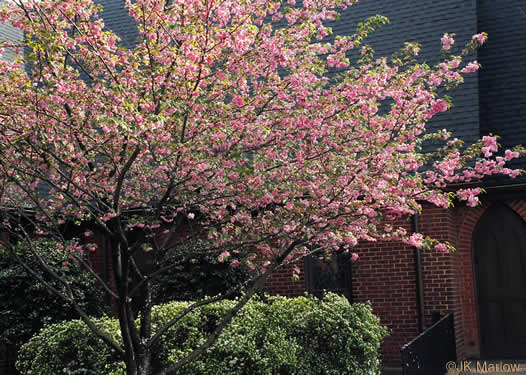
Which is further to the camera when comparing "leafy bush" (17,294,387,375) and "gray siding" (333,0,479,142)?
"gray siding" (333,0,479,142)

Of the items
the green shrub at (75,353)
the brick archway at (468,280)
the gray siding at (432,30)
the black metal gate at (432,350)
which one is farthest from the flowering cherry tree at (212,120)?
→ the brick archway at (468,280)

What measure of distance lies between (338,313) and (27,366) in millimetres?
4308

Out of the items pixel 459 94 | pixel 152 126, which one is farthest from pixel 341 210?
pixel 459 94

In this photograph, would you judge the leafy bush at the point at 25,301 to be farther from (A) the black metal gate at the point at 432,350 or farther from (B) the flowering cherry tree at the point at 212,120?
(A) the black metal gate at the point at 432,350

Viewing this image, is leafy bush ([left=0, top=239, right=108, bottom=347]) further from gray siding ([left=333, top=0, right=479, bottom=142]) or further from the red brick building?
gray siding ([left=333, top=0, right=479, bottom=142])

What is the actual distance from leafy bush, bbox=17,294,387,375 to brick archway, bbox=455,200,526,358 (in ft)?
14.6

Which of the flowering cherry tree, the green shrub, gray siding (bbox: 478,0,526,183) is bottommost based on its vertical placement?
the green shrub

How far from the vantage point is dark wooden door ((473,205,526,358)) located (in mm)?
11547

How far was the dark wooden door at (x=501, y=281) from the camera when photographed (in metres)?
11.5

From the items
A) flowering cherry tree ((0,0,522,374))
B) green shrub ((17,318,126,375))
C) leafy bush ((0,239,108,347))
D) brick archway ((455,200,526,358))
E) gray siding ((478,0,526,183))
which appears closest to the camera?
flowering cherry tree ((0,0,522,374))

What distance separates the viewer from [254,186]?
566cm

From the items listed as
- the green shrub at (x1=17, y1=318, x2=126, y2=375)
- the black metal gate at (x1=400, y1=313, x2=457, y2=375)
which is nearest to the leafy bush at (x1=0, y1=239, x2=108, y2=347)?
the green shrub at (x1=17, y1=318, x2=126, y2=375)

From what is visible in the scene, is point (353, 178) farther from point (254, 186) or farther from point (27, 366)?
point (27, 366)

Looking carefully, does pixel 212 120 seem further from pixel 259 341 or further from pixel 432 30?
pixel 432 30
